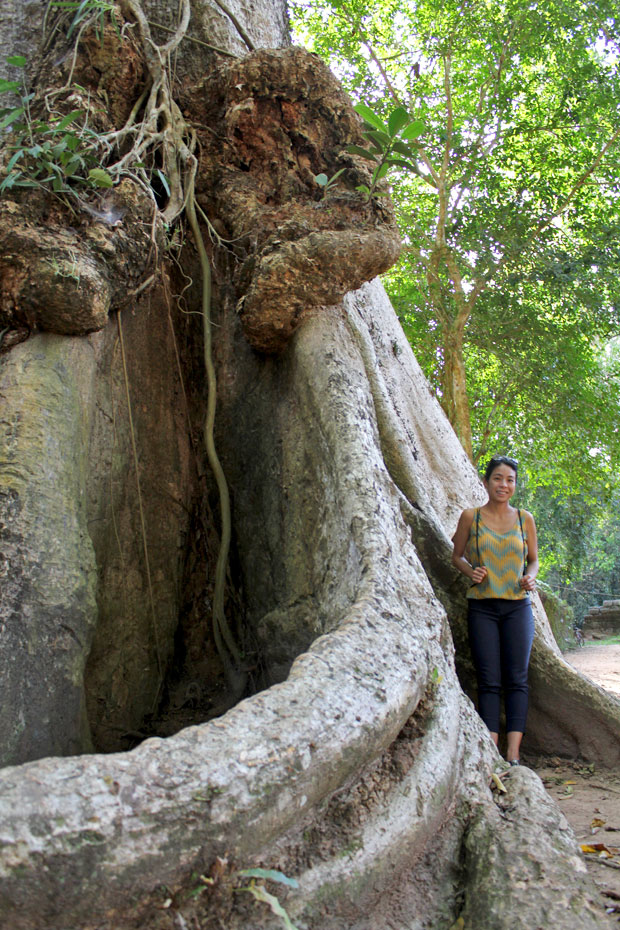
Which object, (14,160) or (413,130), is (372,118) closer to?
(413,130)

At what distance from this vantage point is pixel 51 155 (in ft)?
9.07

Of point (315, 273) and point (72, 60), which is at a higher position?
point (72, 60)

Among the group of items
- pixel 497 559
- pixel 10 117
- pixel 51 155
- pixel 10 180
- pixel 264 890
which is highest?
pixel 10 117

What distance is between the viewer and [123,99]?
3.45 meters

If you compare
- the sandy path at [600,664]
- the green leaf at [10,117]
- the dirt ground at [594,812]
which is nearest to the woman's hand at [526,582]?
the dirt ground at [594,812]

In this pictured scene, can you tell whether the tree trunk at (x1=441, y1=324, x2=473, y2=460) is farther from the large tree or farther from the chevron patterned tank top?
the chevron patterned tank top

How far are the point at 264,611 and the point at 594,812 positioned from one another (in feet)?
4.39

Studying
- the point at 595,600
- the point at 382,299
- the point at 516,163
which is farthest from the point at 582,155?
the point at 595,600

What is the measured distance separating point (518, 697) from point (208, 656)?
1275mm

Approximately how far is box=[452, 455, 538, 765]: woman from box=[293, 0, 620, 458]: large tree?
5.41 m

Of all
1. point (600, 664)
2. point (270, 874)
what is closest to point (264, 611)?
point (270, 874)

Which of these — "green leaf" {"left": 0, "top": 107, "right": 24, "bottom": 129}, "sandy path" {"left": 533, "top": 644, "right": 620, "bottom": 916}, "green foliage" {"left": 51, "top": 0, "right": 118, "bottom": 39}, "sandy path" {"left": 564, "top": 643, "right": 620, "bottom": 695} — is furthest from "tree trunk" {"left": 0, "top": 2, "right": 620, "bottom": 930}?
"sandy path" {"left": 564, "top": 643, "right": 620, "bottom": 695}

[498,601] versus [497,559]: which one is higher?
[497,559]

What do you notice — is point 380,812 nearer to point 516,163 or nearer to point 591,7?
point 591,7
